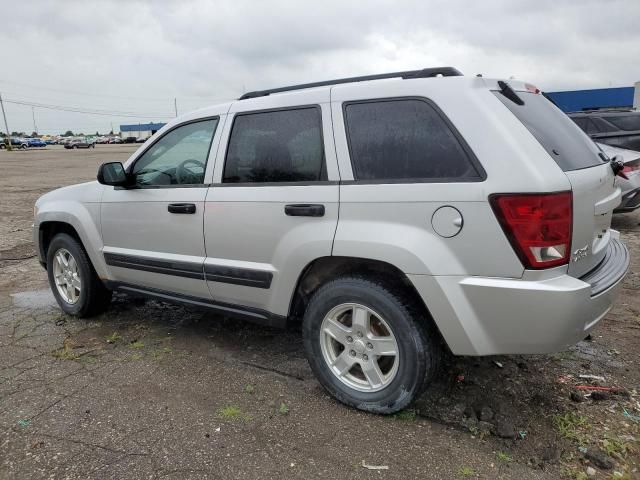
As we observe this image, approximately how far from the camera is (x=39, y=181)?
725 inches

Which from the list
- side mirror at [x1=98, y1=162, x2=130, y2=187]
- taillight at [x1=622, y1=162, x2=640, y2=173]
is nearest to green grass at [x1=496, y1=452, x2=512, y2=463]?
side mirror at [x1=98, y1=162, x2=130, y2=187]

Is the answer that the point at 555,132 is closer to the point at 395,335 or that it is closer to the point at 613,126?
the point at 395,335

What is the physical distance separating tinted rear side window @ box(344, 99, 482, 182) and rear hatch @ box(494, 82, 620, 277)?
376mm

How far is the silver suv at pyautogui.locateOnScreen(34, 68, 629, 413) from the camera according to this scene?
2.39 metres

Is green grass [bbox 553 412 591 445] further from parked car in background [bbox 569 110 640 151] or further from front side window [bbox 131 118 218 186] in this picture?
parked car in background [bbox 569 110 640 151]

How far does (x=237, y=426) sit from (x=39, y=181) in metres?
18.7

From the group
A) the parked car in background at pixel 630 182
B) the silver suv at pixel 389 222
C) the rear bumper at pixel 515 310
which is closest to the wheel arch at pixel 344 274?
the silver suv at pixel 389 222

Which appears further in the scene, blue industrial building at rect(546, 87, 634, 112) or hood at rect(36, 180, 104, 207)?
blue industrial building at rect(546, 87, 634, 112)

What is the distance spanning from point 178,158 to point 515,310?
8.56ft

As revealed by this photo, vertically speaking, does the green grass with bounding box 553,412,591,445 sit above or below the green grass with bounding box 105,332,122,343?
above

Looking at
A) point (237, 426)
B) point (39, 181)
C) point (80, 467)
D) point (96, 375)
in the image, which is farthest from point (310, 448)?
point (39, 181)

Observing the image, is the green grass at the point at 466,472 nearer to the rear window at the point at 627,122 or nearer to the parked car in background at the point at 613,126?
the parked car in background at the point at 613,126

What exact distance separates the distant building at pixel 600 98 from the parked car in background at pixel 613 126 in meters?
33.8

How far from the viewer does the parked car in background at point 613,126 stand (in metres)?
8.48
